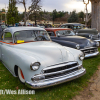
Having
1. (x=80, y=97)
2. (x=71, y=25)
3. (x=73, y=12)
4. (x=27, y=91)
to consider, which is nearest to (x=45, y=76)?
(x=27, y=91)

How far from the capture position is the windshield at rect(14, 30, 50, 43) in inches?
164

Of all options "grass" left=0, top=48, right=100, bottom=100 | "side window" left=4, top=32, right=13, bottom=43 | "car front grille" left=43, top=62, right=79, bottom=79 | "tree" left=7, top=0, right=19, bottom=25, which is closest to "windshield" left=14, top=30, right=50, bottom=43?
"side window" left=4, top=32, right=13, bottom=43

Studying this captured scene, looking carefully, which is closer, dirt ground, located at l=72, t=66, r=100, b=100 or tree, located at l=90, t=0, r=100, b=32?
dirt ground, located at l=72, t=66, r=100, b=100

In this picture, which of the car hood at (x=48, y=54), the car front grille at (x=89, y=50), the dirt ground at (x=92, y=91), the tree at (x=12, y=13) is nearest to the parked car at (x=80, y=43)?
the car front grille at (x=89, y=50)

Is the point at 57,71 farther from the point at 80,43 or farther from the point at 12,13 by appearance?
the point at 12,13

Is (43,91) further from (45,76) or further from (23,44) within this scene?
(23,44)

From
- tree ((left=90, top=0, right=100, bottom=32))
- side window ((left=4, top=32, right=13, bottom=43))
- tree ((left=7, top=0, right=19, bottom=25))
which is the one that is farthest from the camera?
tree ((left=7, top=0, right=19, bottom=25))

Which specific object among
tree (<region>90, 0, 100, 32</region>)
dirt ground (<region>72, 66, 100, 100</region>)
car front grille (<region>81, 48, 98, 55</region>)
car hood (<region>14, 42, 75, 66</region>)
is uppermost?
tree (<region>90, 0, 100, 32</region>)

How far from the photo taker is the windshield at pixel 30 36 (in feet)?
13.7

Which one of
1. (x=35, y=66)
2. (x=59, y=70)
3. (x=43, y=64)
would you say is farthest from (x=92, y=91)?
(x=35, y=66)

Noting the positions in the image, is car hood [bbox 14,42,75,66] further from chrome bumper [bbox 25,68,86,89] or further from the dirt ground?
the dirt ground

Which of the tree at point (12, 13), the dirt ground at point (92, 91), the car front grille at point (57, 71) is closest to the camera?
the car front grille at point (57, 71)

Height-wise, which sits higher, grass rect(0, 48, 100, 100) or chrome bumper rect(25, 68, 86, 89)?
chrome bumper rect(25, 68, 86, 89)

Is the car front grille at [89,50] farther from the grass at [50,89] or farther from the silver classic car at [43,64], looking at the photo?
the silver classic car at [43,64]
